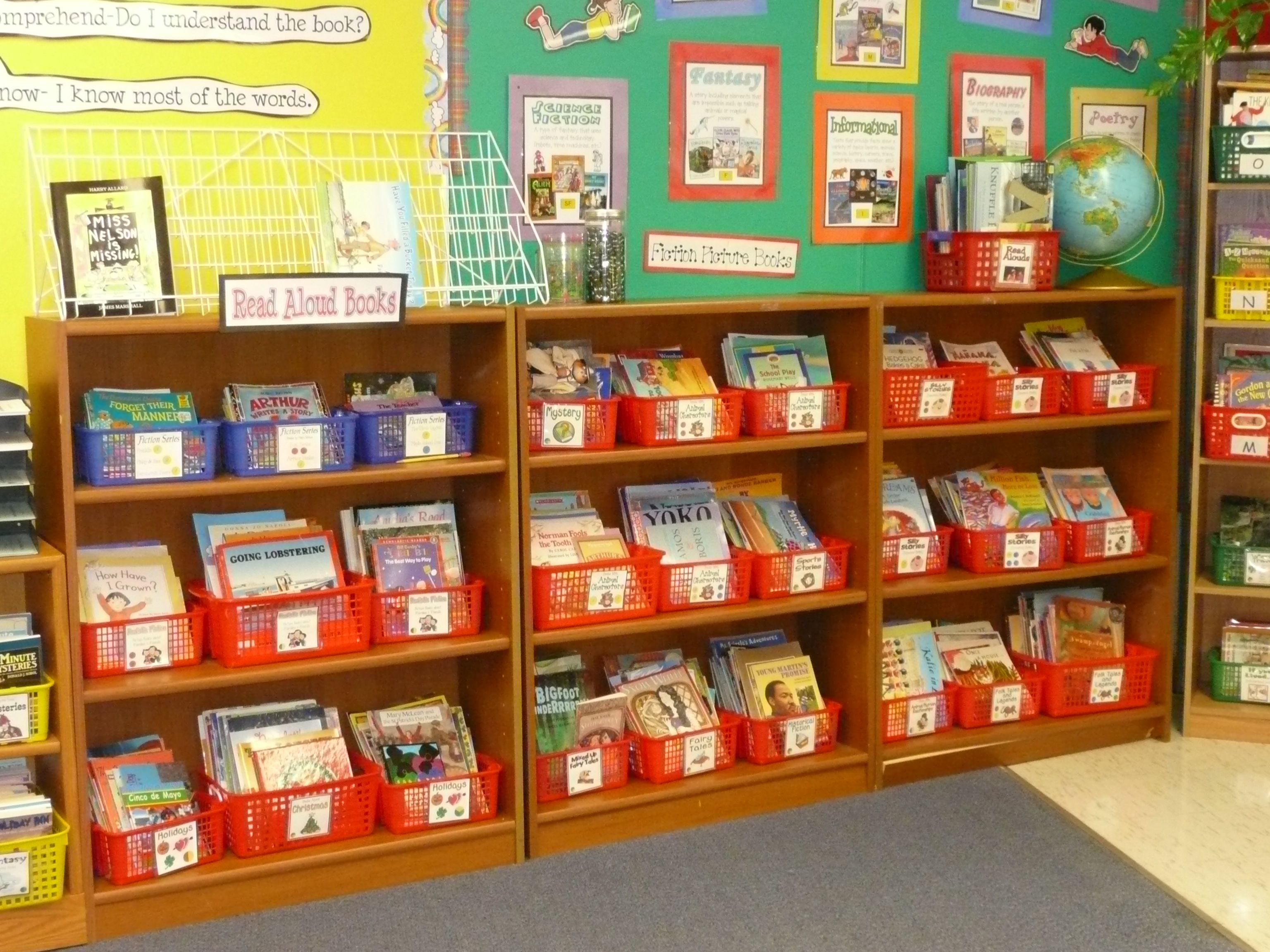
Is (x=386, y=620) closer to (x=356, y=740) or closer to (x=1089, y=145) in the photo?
(x=356, y=740)

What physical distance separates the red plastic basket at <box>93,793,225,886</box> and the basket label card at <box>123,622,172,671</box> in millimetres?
326

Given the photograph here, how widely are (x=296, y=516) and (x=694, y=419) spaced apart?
95cm

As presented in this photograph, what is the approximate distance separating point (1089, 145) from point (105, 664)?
2777 mm

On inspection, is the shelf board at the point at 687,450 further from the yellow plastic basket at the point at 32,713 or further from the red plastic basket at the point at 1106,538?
the yellow plastic basket at the point at 32,713

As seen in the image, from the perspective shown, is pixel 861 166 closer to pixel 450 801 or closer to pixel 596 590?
pixel 596 590

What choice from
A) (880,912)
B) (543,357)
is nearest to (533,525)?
(543,357)

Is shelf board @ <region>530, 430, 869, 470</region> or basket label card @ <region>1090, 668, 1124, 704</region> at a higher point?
shelf board @ <region>530, 430, 869, 470</region>

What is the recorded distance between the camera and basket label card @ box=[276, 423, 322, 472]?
329cm

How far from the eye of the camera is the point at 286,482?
3264 mm

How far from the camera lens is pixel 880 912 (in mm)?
3291

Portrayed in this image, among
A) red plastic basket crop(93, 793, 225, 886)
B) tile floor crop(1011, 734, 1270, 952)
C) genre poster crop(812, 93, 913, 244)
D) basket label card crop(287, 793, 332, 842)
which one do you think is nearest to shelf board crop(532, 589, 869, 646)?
basket label card crop(287, 793, 332, 842)

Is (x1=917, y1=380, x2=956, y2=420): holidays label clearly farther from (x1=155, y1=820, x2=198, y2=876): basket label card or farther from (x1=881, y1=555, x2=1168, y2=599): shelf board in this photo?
(x1=155, y1=820, x2=198, y2=876): basket label card

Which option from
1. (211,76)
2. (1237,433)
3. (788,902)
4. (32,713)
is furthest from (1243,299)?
(32,713)

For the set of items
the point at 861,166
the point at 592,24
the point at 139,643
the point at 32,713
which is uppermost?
the point at 592,24
